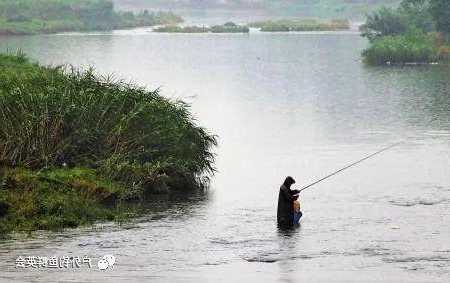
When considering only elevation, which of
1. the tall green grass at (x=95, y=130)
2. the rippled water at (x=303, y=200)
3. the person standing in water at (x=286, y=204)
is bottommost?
the rippled water at (x=303, y=200)

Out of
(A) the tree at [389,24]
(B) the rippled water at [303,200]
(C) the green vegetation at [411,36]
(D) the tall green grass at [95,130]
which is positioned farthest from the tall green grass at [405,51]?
(D) the tall green grass at [95,130]

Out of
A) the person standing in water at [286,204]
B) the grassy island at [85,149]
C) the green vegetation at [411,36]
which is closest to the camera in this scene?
the person standing in water at [286,204]

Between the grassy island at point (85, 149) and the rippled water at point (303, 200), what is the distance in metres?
1.27

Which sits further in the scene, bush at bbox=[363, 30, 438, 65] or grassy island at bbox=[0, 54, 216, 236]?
bush at bbox=[363, 30, 438, 65]

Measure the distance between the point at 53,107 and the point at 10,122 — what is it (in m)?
1.69

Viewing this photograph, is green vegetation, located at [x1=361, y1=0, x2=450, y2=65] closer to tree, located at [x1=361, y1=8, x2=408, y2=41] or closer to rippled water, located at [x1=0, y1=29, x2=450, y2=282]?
tree, located at [x1=361, y1=8, x2=408, y2=41]

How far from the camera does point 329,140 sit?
60750mm

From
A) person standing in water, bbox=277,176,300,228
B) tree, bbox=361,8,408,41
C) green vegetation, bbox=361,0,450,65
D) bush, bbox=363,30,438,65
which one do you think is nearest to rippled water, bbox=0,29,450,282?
person standing in water, bbox=277,176,300,228

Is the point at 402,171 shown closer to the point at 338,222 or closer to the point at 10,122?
the point at 338,222

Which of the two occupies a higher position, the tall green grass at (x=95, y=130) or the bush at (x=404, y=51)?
the tall green grass at (x=95, y=130)

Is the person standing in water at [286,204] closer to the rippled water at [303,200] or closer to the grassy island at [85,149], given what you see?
the rippled water at [303,200]

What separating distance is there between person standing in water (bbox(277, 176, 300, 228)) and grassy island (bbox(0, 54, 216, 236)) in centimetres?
552

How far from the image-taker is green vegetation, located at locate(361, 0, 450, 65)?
376 ft

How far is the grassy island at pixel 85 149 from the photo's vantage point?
35.8 meters
